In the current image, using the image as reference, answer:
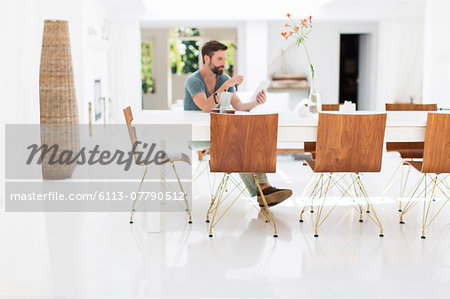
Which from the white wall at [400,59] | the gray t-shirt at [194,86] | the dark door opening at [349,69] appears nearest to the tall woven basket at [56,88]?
the gray t-shirt at [194,86]

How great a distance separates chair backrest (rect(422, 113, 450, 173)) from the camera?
151 inches

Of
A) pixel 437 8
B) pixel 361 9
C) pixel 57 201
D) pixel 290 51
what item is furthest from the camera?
pixel 290 51

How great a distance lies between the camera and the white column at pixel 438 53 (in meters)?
8.00

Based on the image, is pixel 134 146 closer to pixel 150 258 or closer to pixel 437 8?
pixel 150 258

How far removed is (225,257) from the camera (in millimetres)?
3545

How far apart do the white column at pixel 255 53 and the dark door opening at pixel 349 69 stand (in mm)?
3610

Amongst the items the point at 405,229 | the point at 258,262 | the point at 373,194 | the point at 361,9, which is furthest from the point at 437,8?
the point at 258,262

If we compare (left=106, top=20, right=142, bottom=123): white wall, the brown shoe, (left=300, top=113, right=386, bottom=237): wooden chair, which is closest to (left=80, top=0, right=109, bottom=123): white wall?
(left=106, top=20, right=142, bottom=123): white wall

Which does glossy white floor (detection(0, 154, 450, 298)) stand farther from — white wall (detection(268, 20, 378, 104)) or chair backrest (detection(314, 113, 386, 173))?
white wall (detection(268, 20, 378, 104))

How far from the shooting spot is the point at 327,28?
39.7 ft

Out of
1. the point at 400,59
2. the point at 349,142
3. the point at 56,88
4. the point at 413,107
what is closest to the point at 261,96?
the point at 349,142

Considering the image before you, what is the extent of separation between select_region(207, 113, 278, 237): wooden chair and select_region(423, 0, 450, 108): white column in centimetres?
494

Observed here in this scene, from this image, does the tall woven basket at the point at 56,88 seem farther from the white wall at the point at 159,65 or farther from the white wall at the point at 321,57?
the white wall at the point at 159,65

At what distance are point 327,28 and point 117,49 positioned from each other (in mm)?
4431
